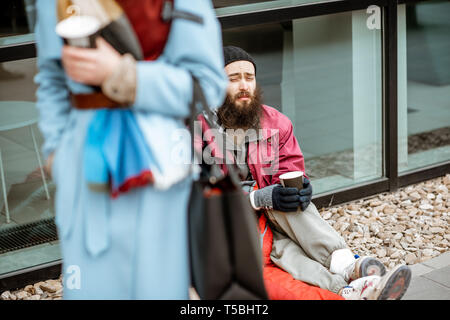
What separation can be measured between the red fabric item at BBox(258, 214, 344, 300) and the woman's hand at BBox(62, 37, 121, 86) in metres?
1.53

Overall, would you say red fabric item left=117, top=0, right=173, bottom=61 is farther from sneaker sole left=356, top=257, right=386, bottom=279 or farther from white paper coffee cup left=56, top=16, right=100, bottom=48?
sneaker sole left=356, top=257, right=386, bottom=279

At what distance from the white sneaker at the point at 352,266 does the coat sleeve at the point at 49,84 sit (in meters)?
1.80

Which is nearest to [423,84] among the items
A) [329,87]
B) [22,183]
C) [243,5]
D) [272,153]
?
[329,87]

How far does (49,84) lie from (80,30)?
1.11 ft

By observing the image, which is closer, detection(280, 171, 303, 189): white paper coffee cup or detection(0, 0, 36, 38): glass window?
detection(280, 171, 303, 189): white paper coffee cup

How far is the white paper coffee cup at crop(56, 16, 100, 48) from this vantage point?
231 cm

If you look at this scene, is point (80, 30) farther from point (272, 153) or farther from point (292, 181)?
point (272, 153)

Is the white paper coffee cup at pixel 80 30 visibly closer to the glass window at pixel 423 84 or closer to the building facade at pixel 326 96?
the building facade at pixel 326 96

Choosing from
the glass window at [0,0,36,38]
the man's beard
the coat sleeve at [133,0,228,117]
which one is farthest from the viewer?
the glass window at [0,0,36,38]

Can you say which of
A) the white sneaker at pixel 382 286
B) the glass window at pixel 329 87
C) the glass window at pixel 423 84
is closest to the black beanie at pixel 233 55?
the glass window at pixel 329 87

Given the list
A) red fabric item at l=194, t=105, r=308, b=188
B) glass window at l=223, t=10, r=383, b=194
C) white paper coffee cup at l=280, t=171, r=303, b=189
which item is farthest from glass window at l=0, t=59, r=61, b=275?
white paper coffee cup at l=280, t=171, r=303, b=189

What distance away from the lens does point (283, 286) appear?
144 inches

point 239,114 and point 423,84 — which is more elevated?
point 239,114

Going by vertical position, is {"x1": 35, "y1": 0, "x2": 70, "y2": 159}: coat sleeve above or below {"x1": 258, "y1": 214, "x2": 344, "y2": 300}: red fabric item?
above
